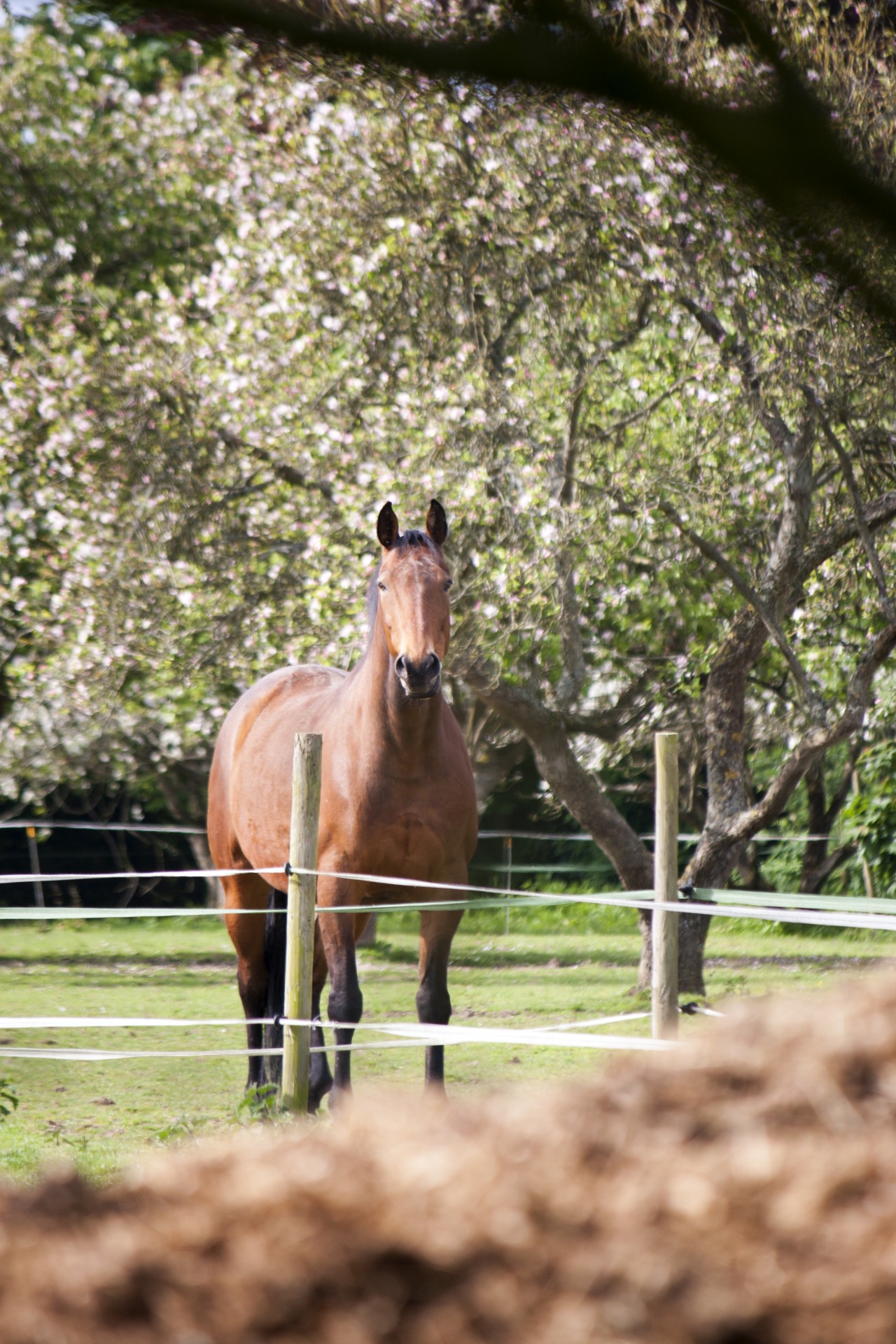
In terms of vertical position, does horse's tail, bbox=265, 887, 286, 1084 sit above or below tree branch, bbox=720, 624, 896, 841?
below

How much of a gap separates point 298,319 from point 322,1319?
28.4ft

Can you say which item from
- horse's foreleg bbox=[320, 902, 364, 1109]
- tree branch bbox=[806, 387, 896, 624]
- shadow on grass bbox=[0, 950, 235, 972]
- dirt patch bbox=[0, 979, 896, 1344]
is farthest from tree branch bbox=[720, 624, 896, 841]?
dirt patch bbox=[0, 979, 896, 1344]

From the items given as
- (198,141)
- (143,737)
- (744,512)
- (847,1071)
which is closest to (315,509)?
(744,512)

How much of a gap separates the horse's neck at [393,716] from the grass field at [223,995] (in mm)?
1427

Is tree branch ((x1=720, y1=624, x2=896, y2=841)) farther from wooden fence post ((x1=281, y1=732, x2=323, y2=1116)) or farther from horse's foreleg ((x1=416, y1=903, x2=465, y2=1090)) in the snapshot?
wooden fence post ((x1=281, y1=732, x2=323, y2=1116))

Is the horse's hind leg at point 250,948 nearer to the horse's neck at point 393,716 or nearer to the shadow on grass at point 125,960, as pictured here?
the horse's neck at point 393,716

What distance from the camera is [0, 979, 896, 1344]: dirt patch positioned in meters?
0.75

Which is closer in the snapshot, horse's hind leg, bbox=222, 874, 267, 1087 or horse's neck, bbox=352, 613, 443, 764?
horse's neck, bbox=352, 613, 443, 764

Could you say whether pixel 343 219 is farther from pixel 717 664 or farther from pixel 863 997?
pixel 863 997

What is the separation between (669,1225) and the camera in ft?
2.60

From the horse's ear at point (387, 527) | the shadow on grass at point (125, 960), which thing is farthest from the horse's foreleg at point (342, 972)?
the shadow on grass at point (125, 960)

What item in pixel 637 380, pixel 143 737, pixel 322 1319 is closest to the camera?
pixel 322 1319

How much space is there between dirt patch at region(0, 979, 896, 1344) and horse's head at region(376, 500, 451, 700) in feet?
11.5

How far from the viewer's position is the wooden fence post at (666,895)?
4.10 meters
